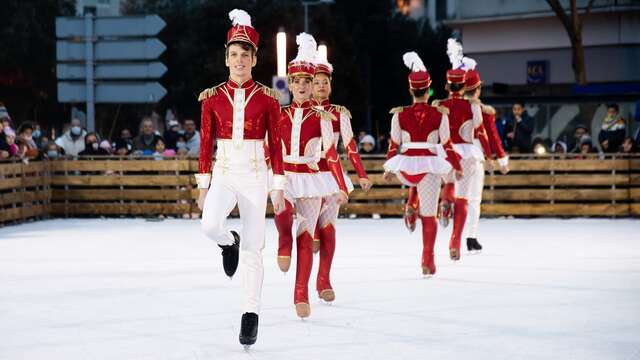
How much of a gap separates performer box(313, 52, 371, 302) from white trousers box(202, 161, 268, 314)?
1.95 m

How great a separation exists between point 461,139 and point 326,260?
4.32 m

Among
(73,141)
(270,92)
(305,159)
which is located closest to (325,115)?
(305,159)

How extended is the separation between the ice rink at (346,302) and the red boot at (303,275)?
133 millimetres

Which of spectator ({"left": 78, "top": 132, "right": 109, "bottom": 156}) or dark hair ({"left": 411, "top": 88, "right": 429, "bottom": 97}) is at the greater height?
dark hair ({"left": 411, "top": 88, "right": 429, "bottom": 97})

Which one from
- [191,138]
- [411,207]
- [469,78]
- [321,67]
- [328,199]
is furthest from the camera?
[191,138]

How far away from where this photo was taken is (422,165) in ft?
41.5

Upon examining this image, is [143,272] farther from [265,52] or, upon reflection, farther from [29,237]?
[265,52]

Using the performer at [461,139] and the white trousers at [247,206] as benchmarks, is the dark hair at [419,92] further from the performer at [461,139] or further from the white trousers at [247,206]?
the white trousers at [247,206]

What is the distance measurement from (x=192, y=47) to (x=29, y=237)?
44.0 m

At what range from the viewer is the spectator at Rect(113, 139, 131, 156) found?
23844mm

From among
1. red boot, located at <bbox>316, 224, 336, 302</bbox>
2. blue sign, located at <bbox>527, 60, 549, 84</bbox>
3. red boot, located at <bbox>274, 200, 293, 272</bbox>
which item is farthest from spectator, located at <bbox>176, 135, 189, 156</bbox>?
blue sign, located at <bbox>527, 60, 549, 84</bbox>

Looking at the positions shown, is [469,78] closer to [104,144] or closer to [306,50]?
[306,50]

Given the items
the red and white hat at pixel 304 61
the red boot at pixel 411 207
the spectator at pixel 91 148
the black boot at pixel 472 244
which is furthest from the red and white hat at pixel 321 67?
the spectator at pixel 91 148

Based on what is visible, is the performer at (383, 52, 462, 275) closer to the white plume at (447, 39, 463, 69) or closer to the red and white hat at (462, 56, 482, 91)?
the red and white hat at (462, 56, 482, 91)
